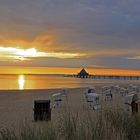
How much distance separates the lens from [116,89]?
26.2m

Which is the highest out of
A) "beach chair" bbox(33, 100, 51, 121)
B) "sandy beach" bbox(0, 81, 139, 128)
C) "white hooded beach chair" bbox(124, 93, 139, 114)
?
"white hooded beach chair" bbox(124, 93, 139, 114)

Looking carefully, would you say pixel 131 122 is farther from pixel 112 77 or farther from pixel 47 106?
pixel 112 77

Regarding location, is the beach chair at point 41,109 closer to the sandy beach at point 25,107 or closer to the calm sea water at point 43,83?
the sandy beach at point 25,107

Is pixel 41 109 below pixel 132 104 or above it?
below

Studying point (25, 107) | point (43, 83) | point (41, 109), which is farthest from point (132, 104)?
point (43, 83)

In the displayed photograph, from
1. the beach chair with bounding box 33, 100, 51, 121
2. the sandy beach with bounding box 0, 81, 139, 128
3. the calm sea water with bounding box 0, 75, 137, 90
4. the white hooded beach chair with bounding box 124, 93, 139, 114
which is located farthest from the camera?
the calm sea water with bounding box 0, 75, 137, 90

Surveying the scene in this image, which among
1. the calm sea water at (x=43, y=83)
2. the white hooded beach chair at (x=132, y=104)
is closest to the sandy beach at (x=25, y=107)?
the white hooded beach chair at (x=132, y=104)

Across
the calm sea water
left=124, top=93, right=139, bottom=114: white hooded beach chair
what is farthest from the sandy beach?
the calm sea water

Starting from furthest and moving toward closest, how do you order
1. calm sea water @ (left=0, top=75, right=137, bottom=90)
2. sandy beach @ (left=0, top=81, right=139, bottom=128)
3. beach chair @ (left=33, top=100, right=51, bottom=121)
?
1. calm sea water @ (left=0, top=75, right=137, bottom=90)
2. beach chair @ (left=33, top=100, right=51, bottom=121)
3. sandy beach @ (left=0, top=81, right=139, bottom=128)

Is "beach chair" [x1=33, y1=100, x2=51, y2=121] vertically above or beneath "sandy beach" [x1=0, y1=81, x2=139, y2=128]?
above

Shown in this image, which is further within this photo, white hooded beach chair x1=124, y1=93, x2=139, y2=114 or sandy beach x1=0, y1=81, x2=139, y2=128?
sandy beach x1=0, y1=81, x2=139, y2=128

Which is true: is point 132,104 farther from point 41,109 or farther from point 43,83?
point 43,83

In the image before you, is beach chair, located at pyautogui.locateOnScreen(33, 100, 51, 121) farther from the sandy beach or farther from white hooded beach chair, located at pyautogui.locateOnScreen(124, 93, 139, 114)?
white hooded beach chair, located at pyautogui.locateOnScreen(124, 93, 139, 114)

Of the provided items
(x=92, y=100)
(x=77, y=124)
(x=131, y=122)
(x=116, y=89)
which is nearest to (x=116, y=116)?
(x=131, y=122)
